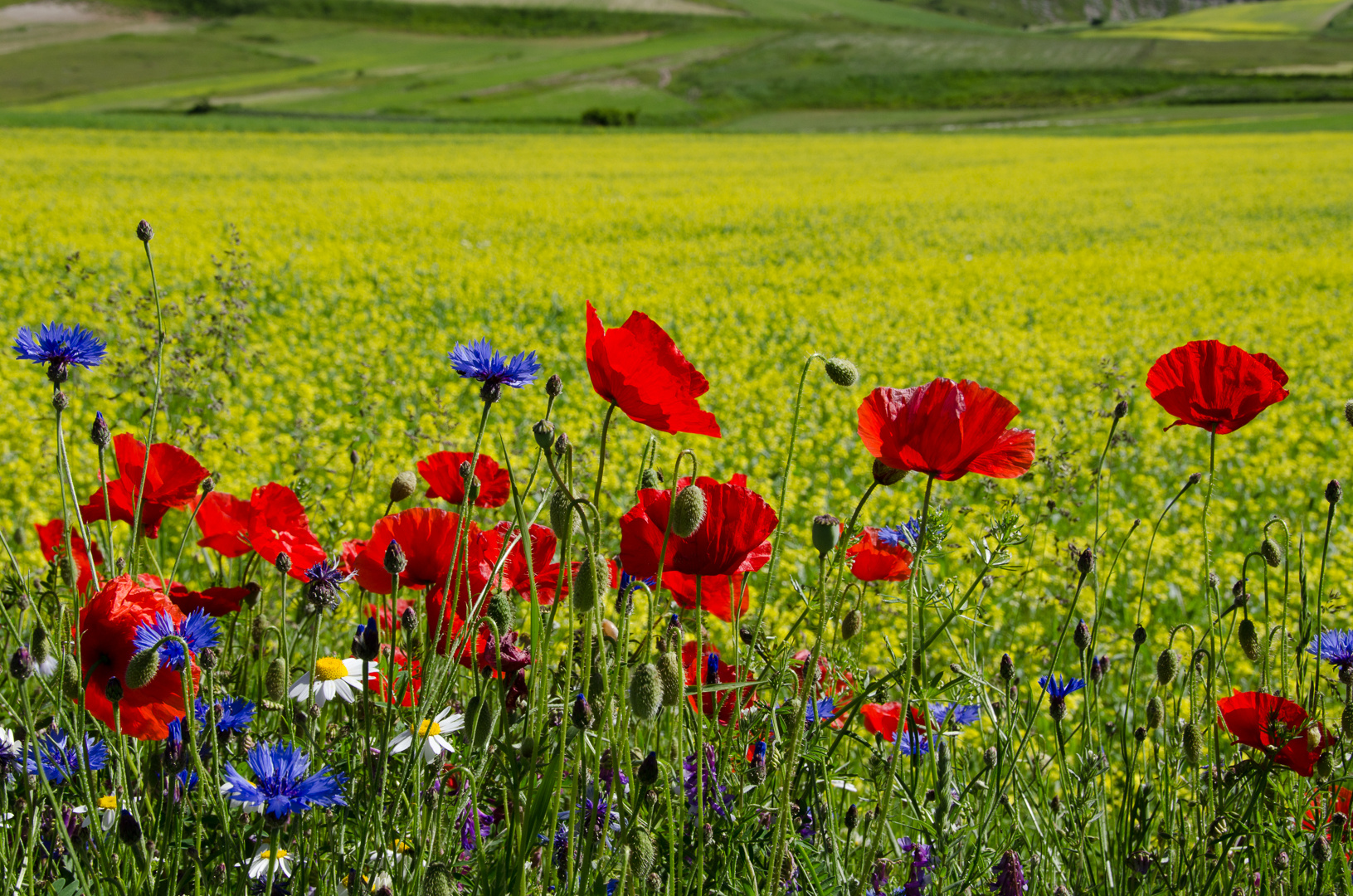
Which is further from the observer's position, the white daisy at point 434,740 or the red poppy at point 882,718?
the red poppy at point 882,718

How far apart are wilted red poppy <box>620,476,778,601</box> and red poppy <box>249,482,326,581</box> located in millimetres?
535

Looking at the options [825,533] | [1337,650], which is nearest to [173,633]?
[825,533]

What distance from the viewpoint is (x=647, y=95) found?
57062 millimetres

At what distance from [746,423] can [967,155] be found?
75.3 ft

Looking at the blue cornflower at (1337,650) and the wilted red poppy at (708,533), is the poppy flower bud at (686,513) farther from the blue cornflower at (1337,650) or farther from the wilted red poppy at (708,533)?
the blue cornflower at (1337,650)

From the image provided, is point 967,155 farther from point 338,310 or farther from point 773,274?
point 338,310

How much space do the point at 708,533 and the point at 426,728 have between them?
0.41 meters

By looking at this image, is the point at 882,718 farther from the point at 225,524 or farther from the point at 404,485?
the point at 225,524

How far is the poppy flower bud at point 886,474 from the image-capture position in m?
1.07

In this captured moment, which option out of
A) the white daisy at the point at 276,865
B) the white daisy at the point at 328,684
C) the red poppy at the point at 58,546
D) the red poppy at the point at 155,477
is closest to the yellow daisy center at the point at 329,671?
the white daisy at the point at 328,684

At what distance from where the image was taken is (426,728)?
118cm

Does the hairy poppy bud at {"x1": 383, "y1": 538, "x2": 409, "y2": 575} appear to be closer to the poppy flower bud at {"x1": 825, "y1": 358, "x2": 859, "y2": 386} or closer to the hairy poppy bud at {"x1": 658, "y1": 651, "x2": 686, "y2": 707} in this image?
the hairy poppy bud at {"x1": 658, "y1": 651, "x2": 686, "y2": 707}

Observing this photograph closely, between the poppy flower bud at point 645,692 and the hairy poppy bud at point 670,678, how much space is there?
4cm

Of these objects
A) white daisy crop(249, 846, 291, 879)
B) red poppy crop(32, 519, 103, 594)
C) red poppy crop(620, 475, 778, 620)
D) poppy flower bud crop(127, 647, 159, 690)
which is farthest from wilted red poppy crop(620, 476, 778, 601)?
red poppy crop(32, 519, 103, 594)
